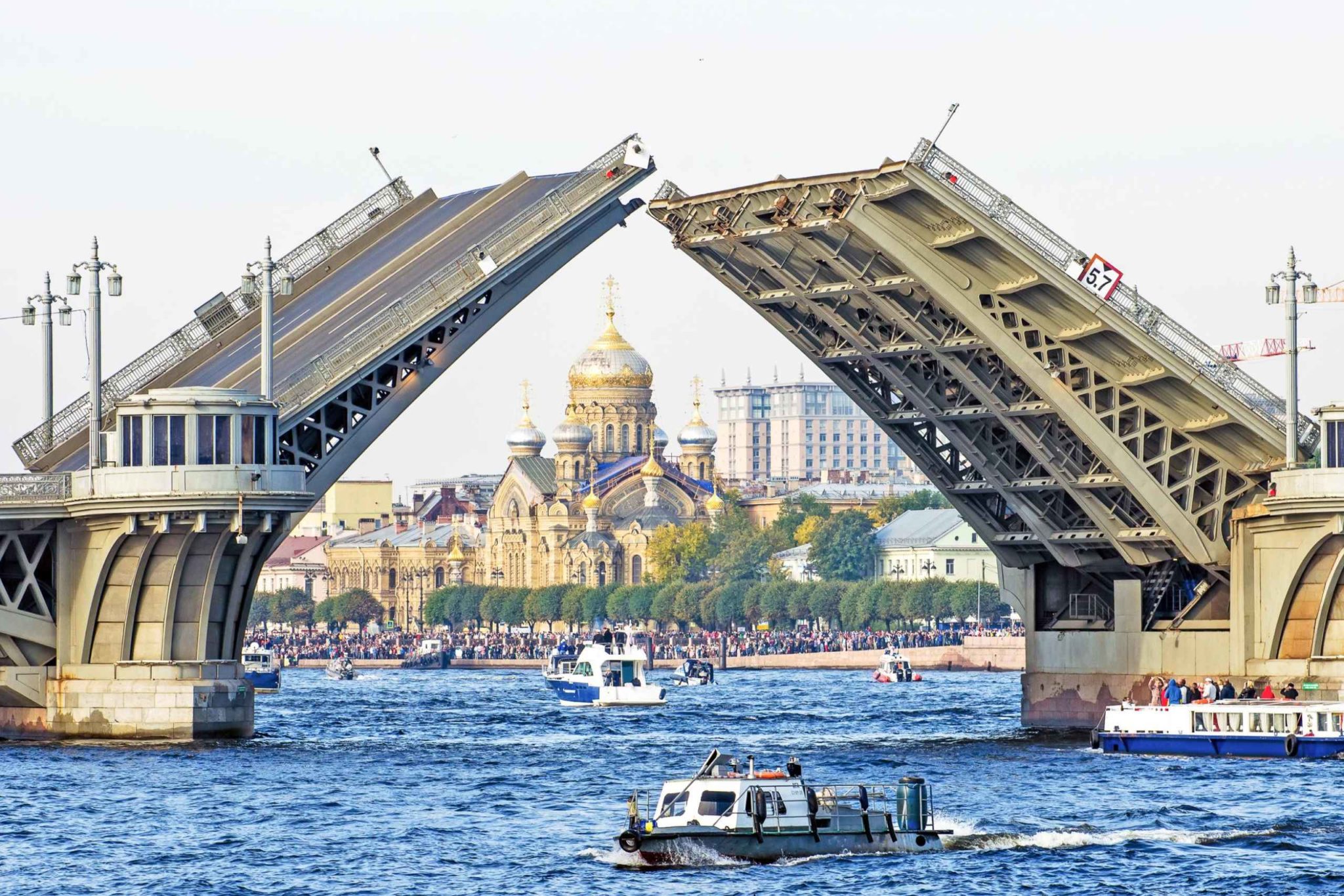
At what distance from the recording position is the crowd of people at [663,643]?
5704 inches

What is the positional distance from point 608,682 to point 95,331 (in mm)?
40838

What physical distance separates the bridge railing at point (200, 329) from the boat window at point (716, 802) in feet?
77.9

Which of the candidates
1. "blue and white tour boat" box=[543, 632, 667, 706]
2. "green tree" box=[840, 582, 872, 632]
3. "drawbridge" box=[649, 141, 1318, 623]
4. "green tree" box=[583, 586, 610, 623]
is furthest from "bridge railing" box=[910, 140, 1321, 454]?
"green tree" box=[583, 586, 610, 623]

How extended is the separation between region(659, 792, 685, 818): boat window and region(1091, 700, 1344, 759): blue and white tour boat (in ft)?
58.2

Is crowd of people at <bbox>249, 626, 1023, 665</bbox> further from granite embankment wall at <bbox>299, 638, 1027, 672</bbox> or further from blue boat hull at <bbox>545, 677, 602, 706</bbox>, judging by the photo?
blue boat hull at <bbox>545, 677, 602, 706</bbox>

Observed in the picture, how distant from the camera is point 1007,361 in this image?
58.6 m

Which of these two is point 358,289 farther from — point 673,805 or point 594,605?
point 594,605

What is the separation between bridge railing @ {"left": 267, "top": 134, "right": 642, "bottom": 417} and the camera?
5912cm

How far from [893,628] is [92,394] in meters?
102

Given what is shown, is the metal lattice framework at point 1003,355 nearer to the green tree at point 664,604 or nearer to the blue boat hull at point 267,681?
the blue boat hull at point 267,681

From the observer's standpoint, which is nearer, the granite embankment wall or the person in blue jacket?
the person in blue jacket

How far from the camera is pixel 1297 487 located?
57.2 m

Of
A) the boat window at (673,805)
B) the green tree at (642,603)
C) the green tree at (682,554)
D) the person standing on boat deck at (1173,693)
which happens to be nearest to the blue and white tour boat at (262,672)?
the person standing on boat deck at (1173,693)

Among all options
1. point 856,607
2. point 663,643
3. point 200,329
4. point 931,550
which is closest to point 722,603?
point 663,643
